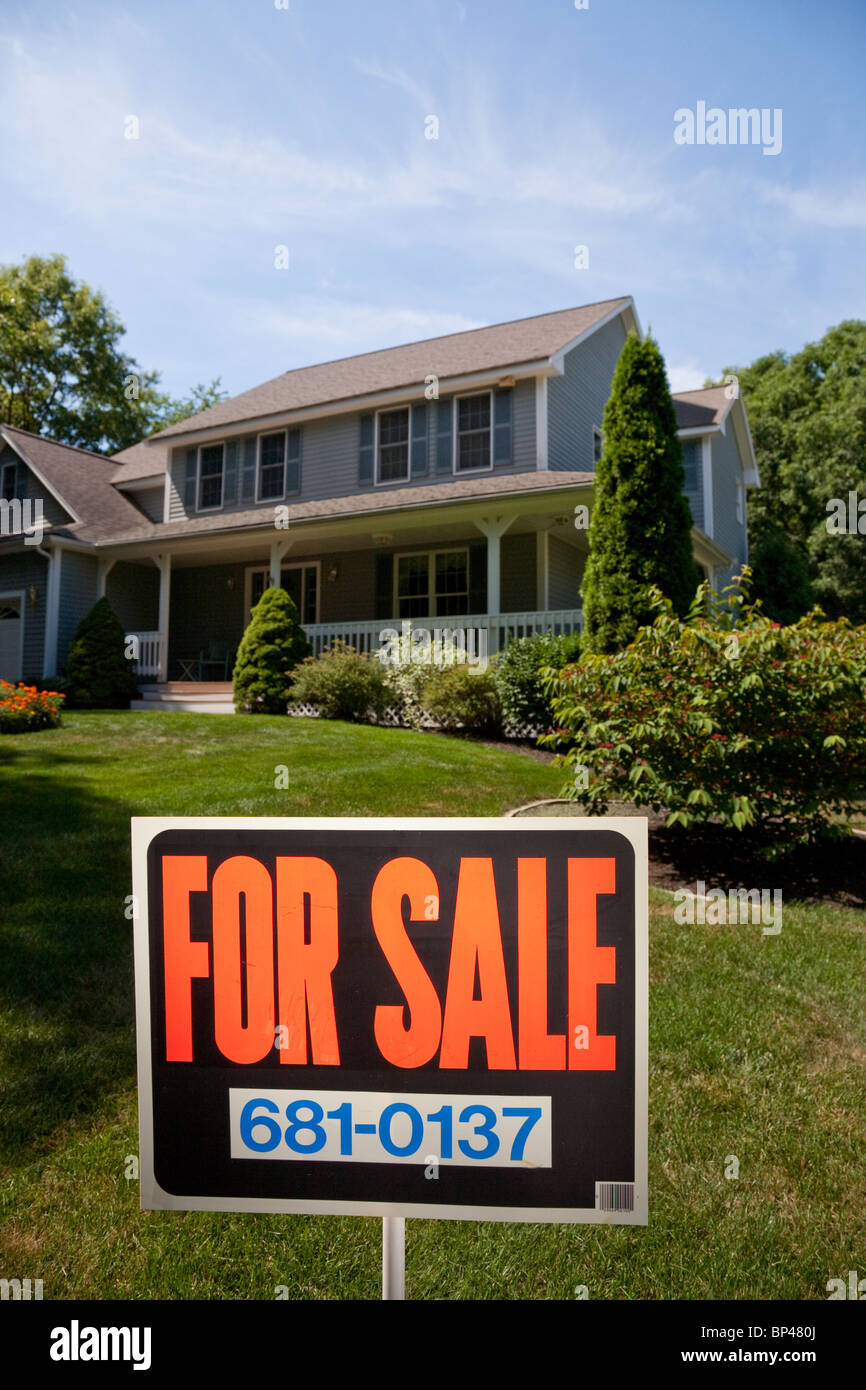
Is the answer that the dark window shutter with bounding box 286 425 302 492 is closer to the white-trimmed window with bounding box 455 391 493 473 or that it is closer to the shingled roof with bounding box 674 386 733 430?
the white-trimmed window with bounding box 455 391 493 473

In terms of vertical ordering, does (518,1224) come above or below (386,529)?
below

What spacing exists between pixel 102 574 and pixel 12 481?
188 inches

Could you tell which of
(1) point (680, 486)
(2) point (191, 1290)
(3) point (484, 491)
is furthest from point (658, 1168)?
(3) point (484, 491)

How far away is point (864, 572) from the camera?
90.4ft

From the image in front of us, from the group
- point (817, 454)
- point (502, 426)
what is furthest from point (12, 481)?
point (817, 454)

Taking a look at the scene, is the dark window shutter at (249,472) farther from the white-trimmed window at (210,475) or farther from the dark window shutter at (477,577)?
the dark window shutter at (477,577)

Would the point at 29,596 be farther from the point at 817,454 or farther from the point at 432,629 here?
the point at 817,454

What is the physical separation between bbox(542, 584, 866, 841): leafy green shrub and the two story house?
7.10 meters

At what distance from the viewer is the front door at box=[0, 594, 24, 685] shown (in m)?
18.6

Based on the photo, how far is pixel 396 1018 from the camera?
1.57 m

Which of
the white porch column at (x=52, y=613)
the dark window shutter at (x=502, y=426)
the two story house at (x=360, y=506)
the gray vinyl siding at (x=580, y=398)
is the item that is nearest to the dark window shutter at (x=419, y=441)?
the two story house at (x=360, y=506)

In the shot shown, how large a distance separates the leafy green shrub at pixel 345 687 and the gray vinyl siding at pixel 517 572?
4.49 m
